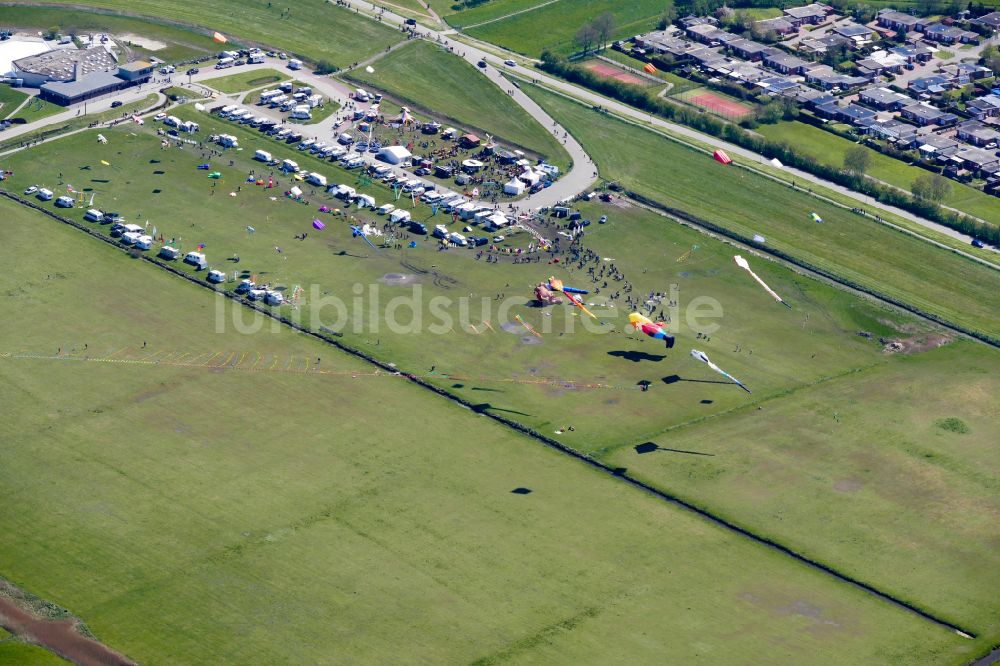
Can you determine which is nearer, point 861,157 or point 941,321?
point 941,321

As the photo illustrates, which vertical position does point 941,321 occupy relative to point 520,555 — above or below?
above

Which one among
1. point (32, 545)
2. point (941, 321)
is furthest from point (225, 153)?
point (941, 321)

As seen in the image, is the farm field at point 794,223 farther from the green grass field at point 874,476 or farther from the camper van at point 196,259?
the camper van at point 196,259

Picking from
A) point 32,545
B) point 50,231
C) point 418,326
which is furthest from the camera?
point 50,231

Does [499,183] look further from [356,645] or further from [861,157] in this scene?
[356,645]

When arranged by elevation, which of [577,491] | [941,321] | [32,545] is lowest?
[32,545]

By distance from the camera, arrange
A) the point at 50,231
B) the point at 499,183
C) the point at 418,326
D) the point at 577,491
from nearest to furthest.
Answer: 1. the point at 577,491
2. the point at 418,326
3. the point at 50,231
4. the point at 499,183

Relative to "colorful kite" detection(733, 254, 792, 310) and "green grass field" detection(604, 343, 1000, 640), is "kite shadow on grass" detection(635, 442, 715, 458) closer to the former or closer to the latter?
"green grass field" detection(604, 343, 1000, 640)
